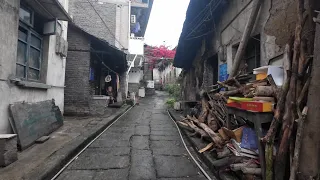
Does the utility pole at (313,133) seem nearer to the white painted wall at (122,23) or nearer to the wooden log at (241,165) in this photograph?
the wooden log at (241,165)

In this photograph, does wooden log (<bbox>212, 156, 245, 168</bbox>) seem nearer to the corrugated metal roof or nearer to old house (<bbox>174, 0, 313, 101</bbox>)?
old house (<bbox>174, 0, 313, 101</bbox>)

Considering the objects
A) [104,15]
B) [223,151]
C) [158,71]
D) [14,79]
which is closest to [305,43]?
[223,151]

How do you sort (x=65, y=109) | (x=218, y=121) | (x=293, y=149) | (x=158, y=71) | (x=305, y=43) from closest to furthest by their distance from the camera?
(x=293, y=149)
(x=305, y=43)
(x=218, y=121)
(x=65, y=109)
(x=158, y=71)

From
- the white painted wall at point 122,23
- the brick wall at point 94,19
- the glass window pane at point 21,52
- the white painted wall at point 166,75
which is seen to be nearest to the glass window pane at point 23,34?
the glass window pane at point 21,52

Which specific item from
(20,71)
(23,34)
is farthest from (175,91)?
(20,71)

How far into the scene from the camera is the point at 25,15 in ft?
19.4

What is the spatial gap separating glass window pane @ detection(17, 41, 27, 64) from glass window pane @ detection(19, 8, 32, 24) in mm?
614

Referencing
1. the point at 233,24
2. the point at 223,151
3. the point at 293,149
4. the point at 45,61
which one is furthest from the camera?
the point at 45,61

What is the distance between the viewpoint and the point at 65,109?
10062 mm

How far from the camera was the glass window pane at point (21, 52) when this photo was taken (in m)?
5.64

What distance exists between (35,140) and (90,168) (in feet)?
6.30

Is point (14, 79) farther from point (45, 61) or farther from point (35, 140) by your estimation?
point (45, 61)

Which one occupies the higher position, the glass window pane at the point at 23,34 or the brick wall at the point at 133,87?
the glass window pane at the point at 23,34

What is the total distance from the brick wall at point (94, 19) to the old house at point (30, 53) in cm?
987
